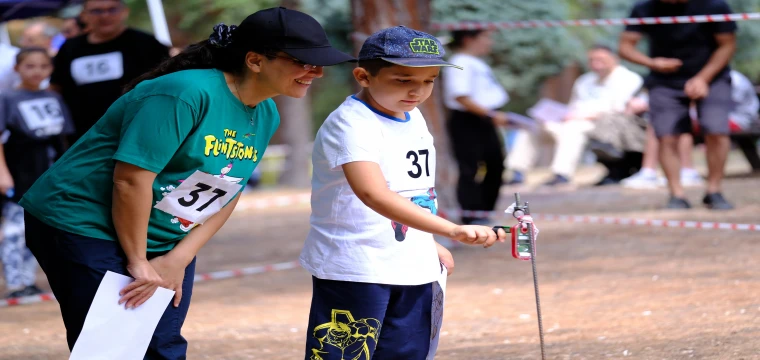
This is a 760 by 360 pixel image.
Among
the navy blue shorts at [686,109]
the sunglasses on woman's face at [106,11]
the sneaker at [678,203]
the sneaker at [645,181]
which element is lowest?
the sneaker at [645,181]

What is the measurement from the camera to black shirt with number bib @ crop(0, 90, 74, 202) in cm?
667

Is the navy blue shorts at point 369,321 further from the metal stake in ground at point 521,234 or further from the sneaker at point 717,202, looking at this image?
the sneaker at point 717,202

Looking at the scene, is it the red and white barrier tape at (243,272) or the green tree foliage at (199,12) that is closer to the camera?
the red and white barrier tape at (243,272)

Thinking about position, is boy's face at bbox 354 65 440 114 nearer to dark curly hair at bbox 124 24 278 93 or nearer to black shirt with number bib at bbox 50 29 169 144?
dark curly hair at bbox 124 24 278 93

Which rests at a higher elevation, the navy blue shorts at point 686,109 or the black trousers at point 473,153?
the navy blue shorts at point 686,109

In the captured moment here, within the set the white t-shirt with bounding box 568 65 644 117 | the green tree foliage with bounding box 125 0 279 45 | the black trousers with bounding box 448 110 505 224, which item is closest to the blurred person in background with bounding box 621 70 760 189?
the white t-shirt with bounding box 568 65 644 117

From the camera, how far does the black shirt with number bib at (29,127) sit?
6672mm

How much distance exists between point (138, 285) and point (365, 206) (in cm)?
75

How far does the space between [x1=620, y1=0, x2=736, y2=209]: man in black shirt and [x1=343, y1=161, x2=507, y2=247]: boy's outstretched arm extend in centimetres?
612

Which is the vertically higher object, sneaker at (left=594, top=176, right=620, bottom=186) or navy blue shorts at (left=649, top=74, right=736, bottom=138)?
navy blue shorts at (left=649, top=74, right=736, bottom=138)

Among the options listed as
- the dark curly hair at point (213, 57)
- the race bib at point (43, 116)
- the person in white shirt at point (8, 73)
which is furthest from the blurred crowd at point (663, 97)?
the dark curly hair at point (213, 57)

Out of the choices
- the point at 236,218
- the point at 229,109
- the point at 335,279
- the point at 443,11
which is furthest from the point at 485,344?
Answer: the point at 443,11

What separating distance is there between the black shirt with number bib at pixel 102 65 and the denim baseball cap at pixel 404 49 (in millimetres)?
3421

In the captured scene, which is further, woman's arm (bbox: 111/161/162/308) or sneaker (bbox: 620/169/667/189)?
sneaker (bbox: 620/169/667/189)
